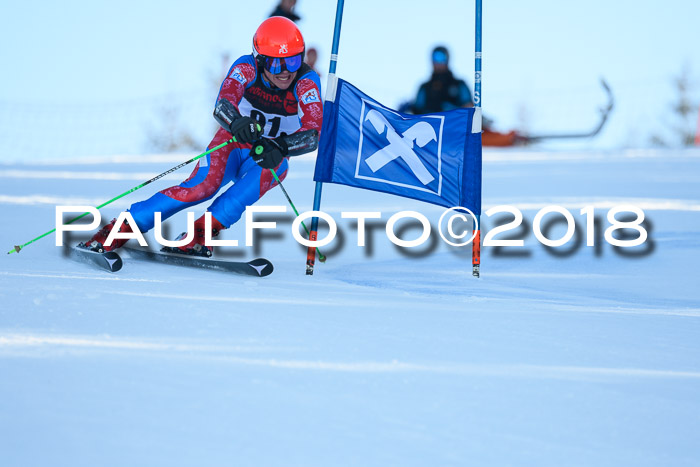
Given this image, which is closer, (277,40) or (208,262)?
(277,40)

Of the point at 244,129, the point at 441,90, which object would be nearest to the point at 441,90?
the point at 441,90

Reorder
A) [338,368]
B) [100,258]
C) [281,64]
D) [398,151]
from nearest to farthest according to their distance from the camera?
[338,368], [100,258], [281,64], [398,151]

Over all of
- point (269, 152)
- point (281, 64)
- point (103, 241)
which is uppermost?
point (281, 64)

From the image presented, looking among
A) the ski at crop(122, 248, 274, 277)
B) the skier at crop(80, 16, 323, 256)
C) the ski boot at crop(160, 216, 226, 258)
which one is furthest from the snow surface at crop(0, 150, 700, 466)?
the skier at crop(80, 16, 323, 256)

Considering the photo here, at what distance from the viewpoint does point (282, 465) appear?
216 centimetres

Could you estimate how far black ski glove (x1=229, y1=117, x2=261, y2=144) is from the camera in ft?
15.8

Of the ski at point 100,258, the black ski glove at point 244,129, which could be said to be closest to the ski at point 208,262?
the ski at point 100,258

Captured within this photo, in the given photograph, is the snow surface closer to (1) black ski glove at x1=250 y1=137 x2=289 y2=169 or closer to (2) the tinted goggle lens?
(1) black ski glove at x1=250 y1=137 x2=289 y2=169

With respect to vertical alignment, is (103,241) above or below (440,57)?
below

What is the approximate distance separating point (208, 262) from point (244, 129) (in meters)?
0.84

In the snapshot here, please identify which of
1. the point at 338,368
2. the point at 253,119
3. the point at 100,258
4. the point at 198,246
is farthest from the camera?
the point at 198,246

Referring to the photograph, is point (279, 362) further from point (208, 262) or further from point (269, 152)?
point (208, 262)

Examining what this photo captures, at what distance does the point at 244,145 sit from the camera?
17.3 ft

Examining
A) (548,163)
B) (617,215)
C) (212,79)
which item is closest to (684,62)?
(212,79)
